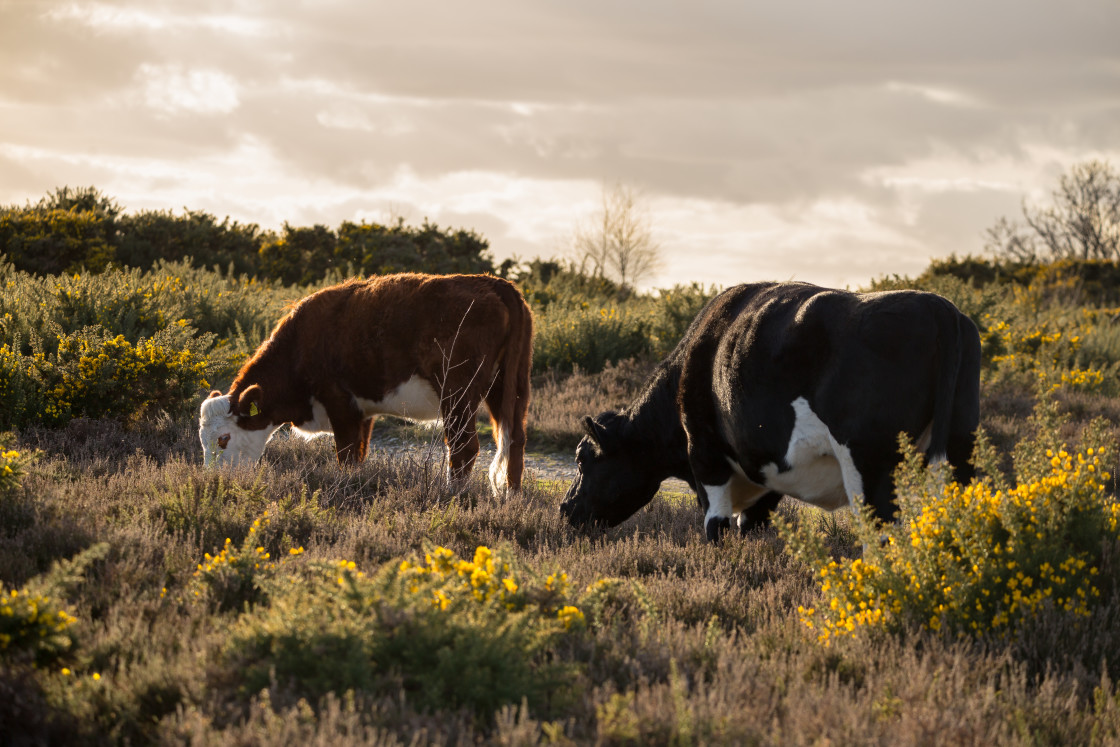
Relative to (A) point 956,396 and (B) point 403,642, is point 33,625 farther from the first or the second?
(A) point 956,396

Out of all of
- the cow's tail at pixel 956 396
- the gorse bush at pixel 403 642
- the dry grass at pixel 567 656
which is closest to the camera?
the dry grass at pixel 567 656

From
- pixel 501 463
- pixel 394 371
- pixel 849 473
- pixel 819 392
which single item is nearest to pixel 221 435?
pixel 394 371

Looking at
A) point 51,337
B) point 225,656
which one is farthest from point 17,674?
point 51,337

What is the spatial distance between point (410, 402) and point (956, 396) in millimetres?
4198

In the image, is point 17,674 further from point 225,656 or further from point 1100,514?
point 1100,514

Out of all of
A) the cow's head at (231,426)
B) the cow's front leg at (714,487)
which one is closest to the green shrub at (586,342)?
the cow's head at (231,426)

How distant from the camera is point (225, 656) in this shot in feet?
10.2

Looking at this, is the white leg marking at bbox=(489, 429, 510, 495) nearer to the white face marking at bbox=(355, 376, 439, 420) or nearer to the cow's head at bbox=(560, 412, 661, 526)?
the white face marking at bbox=(355, 376, 439, 420)

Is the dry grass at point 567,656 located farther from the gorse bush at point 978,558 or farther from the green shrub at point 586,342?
the green shrub at point 586,342

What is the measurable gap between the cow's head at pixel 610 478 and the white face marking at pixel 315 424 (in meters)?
2.49

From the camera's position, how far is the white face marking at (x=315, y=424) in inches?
306

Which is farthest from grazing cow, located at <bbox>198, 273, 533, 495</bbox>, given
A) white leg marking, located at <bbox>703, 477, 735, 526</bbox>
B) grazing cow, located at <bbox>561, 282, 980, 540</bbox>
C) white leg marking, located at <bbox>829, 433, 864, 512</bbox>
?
white leg marking, located at <bbox>829, 433, 864, 512</bbox>

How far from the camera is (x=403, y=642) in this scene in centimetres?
302

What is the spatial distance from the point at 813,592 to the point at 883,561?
711mm
